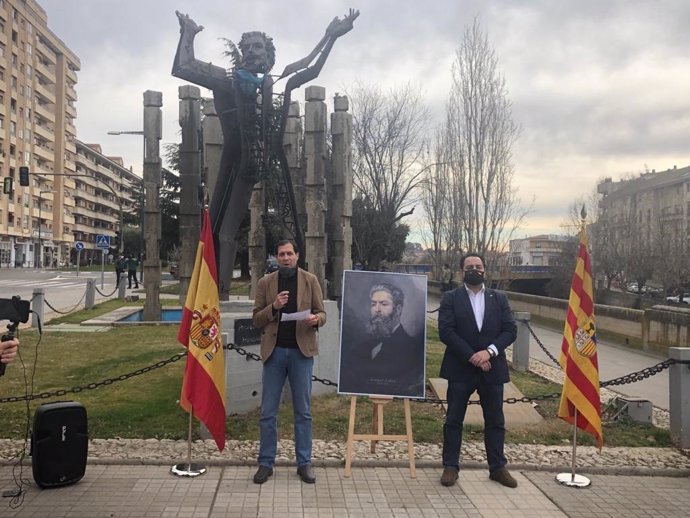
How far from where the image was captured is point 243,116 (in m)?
9.12

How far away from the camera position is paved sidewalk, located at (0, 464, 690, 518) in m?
4.26

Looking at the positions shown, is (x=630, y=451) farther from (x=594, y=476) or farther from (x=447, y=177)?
(x=447, y=177)

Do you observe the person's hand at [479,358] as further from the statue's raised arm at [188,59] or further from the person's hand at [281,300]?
the statue's raised arm at [188,59]

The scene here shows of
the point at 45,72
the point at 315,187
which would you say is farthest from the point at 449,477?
the point at 45,72

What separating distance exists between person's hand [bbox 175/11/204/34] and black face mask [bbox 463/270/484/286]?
6022 millimetres

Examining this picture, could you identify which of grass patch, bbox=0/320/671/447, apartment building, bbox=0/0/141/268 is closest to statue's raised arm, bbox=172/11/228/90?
grass patch, bbox=0/320/671/447

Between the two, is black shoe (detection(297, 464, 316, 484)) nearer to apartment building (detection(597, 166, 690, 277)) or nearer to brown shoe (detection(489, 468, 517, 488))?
brown shoe (detection(489, 468, 517, 488))

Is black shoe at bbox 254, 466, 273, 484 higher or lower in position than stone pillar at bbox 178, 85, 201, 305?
lower

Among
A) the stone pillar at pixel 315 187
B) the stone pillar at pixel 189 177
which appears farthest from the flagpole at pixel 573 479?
the stone pillar at pixel 189 177

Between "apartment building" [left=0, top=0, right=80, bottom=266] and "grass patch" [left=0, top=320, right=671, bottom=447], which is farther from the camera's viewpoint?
"apartment building" [left=0, top=0, right=80, bottom=266]

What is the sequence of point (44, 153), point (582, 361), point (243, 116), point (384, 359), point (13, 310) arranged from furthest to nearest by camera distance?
point (44, 153) < point (243, 116) < point (582, 361) < point (384, 359) < point (13, 310)

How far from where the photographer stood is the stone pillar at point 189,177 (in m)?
14.8

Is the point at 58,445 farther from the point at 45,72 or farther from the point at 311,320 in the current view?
Answer: the point at 45,72

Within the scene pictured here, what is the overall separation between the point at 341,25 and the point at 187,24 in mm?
2661
